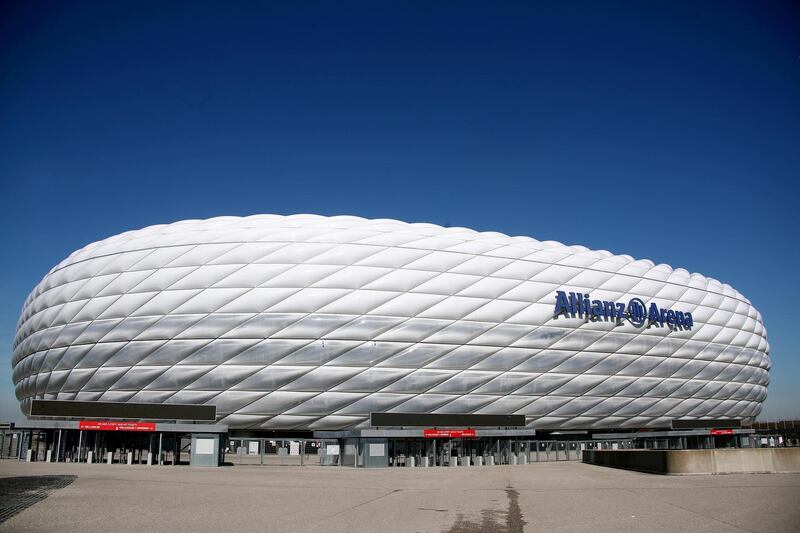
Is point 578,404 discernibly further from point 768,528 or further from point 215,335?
point 768,528

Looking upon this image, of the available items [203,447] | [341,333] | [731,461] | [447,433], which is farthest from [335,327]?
[731,461]

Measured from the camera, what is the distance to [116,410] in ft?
119

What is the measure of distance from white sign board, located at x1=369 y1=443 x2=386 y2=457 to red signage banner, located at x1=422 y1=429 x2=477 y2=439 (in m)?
2.71

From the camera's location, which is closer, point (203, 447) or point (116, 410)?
point (203, 447)

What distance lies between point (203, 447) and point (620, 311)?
30063 millimetres

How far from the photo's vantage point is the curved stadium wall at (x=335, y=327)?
1539 inches

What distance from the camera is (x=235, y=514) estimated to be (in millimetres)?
13062

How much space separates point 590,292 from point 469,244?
9869 millimetres

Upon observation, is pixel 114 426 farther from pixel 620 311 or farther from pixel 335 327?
pixel 620 311

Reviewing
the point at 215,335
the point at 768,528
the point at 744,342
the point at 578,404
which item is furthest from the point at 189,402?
the point at 744,342

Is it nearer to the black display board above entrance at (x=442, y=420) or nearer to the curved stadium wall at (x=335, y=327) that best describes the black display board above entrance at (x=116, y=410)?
the curved stadium wall at (x=335, y=327)

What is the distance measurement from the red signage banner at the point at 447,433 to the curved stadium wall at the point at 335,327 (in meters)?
2.37

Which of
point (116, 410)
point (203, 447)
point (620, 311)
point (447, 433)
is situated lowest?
point (203, 447)

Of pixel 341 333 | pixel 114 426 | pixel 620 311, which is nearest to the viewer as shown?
pixel 114 426
